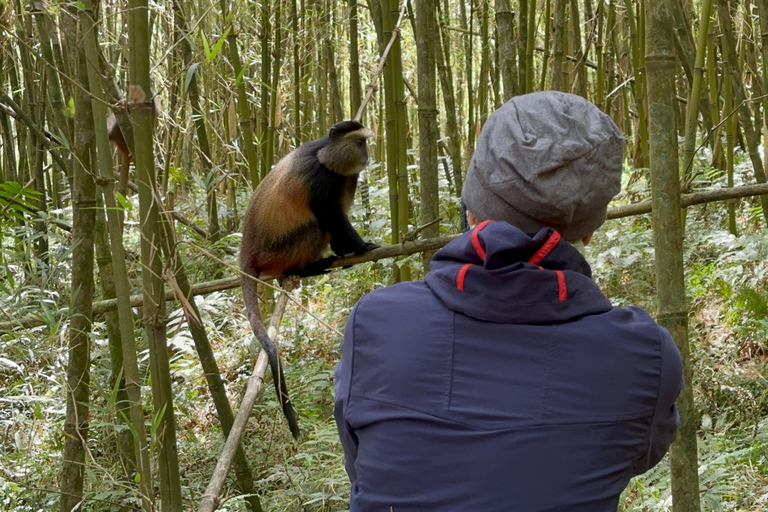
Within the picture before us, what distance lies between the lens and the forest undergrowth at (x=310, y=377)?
283 cm

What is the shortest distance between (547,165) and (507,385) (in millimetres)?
315

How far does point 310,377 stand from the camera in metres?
4.05

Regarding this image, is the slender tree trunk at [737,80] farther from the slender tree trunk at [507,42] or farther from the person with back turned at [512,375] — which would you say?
the person with back turned at [512,375]

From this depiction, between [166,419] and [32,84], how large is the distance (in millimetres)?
3629

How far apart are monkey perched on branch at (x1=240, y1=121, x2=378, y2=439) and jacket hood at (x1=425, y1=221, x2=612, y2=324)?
2.67m

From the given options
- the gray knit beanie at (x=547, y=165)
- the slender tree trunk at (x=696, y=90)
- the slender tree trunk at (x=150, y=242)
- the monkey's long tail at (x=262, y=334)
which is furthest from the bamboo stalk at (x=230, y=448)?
the slender tree trunk at (x=696, y=90)

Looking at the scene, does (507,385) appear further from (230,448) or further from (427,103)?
(427,103)

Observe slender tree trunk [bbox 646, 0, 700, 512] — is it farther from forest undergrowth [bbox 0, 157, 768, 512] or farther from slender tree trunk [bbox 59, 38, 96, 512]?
slender tree trunk [bbox 59, 38, 96, 512]

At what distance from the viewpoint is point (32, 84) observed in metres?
4.57

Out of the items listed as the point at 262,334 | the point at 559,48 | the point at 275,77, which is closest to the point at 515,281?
the point at 262,334

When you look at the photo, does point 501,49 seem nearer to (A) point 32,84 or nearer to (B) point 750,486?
(B) point 750,486

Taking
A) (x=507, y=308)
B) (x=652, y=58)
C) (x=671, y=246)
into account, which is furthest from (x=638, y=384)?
(x=652, y=58)

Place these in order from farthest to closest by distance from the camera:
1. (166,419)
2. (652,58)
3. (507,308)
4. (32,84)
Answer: (32,84) < (166,419) < (652,58) < (507,308)

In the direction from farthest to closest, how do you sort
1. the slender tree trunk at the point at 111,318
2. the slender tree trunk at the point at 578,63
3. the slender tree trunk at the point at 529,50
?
the slender tree trunk at the point at 578,63 < the slender tree trunk at the point at 529,50 < the slender tree trunk at the point at 111,318
